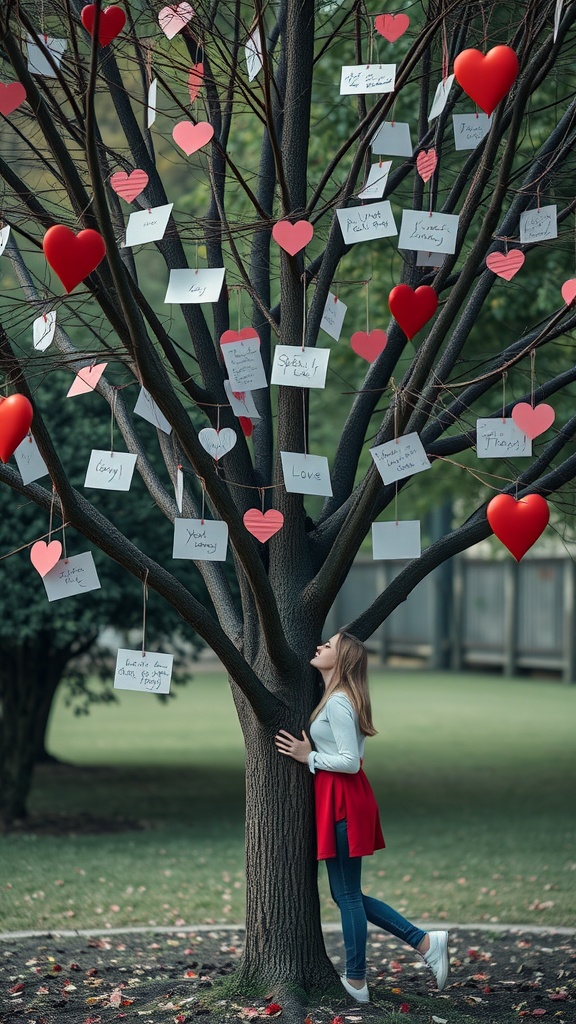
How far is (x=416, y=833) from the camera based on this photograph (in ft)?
31.5

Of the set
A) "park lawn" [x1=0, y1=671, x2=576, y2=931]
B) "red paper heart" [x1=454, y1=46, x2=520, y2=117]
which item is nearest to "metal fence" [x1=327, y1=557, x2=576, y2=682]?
"park lawn" [x1=0, y1=671, x2=576, y2=931]

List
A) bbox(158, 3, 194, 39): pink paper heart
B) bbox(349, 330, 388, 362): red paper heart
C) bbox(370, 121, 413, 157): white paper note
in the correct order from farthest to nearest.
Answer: bbox(349, 330, 388, 362): red paper heart, bbox(370, 121, 413, 157): white paper note, bbox(158, 3, 194, 39): pink paper heart

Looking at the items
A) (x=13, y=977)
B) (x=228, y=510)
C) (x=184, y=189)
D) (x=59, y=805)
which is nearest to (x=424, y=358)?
(x=228, y=510)

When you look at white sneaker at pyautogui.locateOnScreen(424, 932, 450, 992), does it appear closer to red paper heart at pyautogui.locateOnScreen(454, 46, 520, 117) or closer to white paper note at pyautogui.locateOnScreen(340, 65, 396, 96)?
red paper heart at pyautogui.locateOnScreen(454, 46, 520, 117)

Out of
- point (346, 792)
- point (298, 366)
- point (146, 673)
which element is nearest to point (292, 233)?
point (298, 366)

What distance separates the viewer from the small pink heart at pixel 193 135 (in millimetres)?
4242

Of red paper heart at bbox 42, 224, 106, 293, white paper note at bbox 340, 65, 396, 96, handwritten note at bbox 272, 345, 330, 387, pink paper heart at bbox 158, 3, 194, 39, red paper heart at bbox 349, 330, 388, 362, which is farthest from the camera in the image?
red paper heart at bbox 349, 330, 388, 362

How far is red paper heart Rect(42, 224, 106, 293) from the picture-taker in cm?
350

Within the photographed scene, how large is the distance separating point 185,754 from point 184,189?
8.85m

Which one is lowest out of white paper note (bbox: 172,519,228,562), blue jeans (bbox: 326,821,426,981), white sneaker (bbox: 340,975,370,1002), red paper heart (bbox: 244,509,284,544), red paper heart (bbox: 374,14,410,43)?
white sneaker (bbox: 340,975,370,1002)

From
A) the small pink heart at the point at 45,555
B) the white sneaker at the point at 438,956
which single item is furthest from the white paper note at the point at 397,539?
the white sneaker at the point at 438,956

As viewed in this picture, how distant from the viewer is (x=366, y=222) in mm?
4320

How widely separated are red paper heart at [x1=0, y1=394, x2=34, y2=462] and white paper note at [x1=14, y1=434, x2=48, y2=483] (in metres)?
0.65

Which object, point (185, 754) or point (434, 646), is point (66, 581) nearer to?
point (185, 754)
